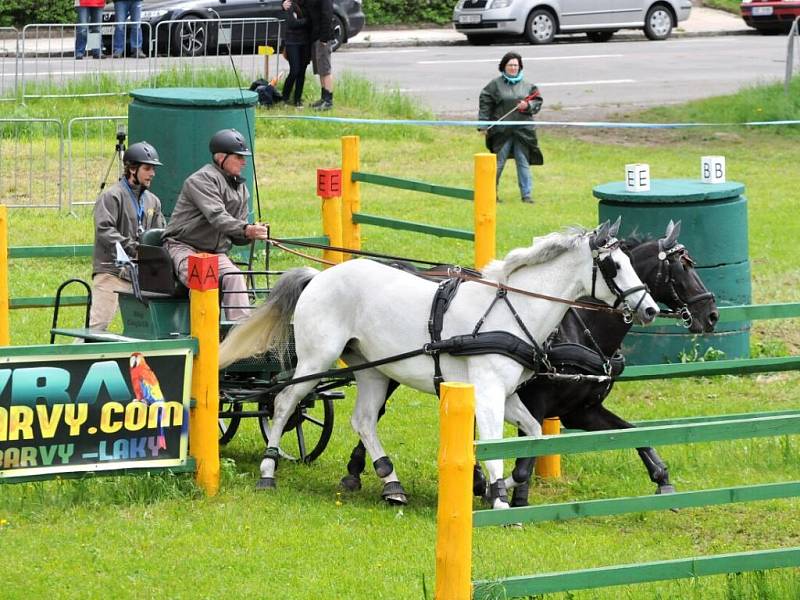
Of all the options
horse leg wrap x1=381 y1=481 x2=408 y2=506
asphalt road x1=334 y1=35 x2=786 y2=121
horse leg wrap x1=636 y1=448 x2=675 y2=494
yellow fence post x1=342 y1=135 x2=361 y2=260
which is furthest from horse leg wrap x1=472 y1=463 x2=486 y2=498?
asphalt road x1=334 y1=35 x2=786 y2=121

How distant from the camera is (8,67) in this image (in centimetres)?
2342

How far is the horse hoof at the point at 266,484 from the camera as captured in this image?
372 inches

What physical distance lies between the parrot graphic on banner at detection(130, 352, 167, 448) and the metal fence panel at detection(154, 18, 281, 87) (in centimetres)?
1073

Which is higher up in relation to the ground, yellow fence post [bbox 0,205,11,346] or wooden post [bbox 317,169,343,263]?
wooden post [bbox 317,169,343,263]

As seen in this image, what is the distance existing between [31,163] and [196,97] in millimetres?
4734

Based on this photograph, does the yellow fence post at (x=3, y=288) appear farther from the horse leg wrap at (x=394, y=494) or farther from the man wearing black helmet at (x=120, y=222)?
the horse leg wrap at (x=394, y=494)

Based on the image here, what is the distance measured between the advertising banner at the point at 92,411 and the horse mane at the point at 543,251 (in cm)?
187

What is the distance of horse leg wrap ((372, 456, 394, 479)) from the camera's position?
365 inches

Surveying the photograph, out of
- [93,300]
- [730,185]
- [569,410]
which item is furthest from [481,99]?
[569,410]

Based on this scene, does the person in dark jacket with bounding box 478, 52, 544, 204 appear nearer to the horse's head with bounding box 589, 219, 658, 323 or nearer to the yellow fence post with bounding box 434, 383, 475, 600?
the horse's head with bounding box 589, 219, 658, 323

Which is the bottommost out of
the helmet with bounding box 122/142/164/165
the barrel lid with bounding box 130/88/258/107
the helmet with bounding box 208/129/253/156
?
the helmet with bounding box 122/142/164/165

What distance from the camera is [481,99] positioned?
61.6ft

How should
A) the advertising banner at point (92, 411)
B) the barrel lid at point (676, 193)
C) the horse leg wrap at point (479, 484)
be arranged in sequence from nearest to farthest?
the advertising banner at point (92, 411) < the horse leg wrap at point (479, 484) < the barrel lid at point (676, 193)

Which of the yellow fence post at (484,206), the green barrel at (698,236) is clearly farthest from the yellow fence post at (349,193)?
the green barrel at (698,236)
